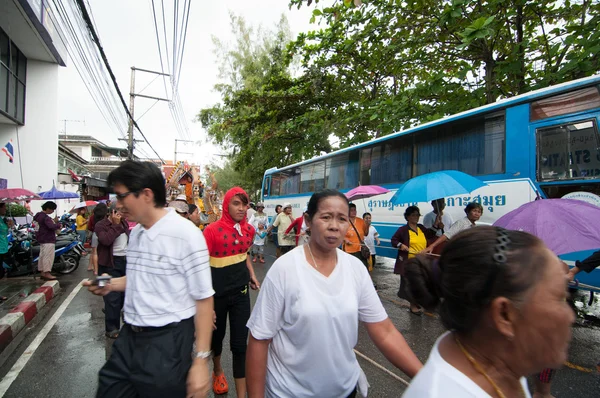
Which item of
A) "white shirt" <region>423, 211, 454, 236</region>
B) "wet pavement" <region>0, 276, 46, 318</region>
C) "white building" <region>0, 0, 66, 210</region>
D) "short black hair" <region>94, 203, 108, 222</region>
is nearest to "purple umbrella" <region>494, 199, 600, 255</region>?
"white shirt" <region>423, 211, 454, 236</region>

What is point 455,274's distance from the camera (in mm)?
961

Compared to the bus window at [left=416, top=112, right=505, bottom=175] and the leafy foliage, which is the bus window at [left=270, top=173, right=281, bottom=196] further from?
the bus window at [left=416, top=112, right=505, bottom=175]

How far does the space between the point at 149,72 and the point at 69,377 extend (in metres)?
16.1

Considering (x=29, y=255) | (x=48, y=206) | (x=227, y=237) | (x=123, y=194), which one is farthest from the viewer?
(x=29, y=255)

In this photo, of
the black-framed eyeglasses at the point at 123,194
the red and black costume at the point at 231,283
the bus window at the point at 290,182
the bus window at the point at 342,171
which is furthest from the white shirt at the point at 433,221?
the bus window at the point at 290,182

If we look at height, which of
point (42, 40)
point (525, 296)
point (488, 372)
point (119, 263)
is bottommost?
point (119, 263)

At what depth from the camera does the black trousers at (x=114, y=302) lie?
432 centimetres

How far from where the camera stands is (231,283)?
118 inches

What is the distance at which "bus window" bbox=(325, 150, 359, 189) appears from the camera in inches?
408

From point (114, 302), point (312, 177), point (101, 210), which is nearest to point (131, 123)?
point (312, 177)

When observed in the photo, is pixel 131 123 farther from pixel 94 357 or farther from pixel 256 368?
pixel 256 368

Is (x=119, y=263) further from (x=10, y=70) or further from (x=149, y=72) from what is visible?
(x=149, y=72)

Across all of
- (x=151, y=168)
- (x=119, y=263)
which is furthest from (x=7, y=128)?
(x=151, y=168)

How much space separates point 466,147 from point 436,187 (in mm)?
2212
